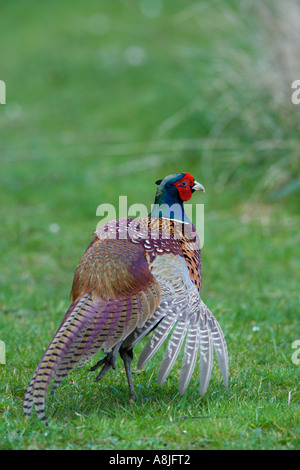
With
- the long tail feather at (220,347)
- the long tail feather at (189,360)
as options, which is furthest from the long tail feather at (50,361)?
the long tail feather at (220,347)

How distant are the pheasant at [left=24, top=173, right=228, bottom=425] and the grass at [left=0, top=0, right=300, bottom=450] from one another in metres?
0.24

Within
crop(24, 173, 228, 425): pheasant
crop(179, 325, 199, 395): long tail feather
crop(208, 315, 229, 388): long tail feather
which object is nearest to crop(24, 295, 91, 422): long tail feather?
crop(24, 173, 228, 425): pheasant

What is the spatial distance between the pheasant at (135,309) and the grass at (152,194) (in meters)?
0.24

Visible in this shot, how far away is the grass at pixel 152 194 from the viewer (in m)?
3.18

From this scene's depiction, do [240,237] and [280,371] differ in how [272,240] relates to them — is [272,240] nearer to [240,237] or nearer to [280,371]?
[240,237]

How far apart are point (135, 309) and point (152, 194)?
13.3 feet

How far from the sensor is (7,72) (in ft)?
38.8

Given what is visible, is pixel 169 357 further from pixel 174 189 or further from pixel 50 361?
pixel 174 189

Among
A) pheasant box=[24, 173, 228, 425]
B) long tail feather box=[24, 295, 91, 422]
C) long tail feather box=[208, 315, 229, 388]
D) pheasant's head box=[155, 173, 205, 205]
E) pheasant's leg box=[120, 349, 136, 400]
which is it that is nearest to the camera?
long tail feather box=[24, 295, 91, 422]

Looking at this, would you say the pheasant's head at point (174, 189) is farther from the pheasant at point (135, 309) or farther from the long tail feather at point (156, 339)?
the long tail feather at point (156, 339)

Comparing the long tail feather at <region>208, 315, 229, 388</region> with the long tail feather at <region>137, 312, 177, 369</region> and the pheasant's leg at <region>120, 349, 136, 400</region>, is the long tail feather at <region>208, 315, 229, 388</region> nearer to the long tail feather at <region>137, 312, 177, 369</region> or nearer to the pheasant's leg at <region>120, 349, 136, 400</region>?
the long tail feather at <region>137, 312, 177, 369</region>

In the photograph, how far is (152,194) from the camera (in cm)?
725

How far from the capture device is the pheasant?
3.11 metres
